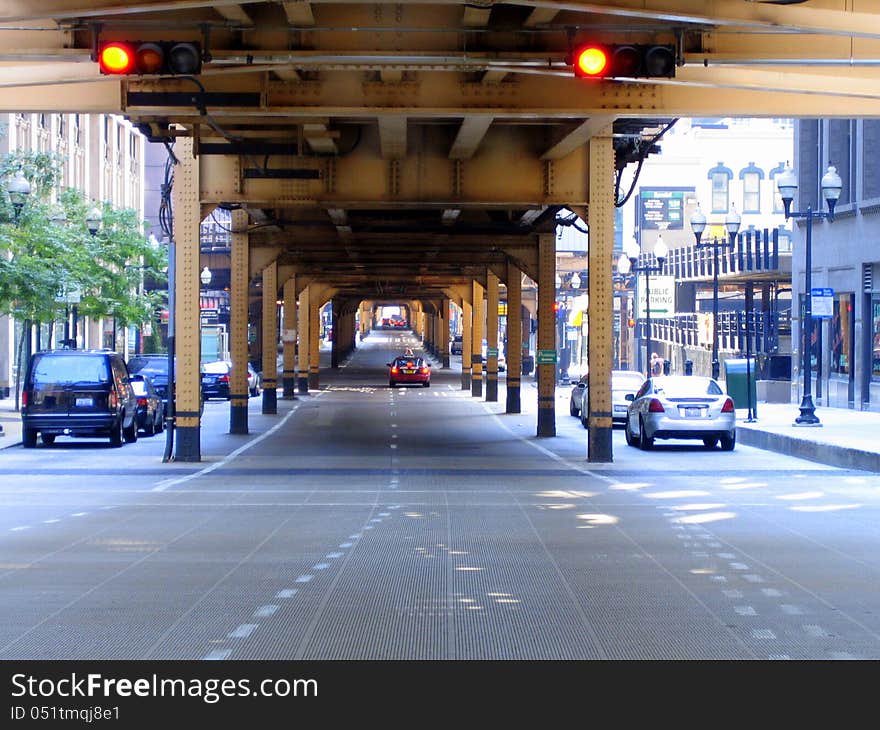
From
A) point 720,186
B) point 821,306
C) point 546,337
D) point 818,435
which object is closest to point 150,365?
point 546,337

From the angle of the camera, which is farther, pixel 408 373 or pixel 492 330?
pixel 408 373

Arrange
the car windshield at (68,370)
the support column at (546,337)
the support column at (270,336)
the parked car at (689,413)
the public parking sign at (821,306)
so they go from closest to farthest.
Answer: the car windshield at (68,370) < the parked car at (689,413) < the public parking sign at (821,306) < the support column at (546,337) < the support column at (270,336)

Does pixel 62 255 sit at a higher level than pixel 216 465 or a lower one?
higher

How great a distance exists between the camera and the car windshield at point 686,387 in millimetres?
32125

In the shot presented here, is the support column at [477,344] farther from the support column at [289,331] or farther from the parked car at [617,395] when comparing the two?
the parked car at [617,395]

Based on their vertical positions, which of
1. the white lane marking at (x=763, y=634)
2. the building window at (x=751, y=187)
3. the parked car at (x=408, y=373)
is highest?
the building window at (x=751, y=187)

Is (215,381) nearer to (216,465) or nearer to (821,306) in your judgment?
(821,306)

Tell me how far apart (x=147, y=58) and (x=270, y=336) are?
29.8m

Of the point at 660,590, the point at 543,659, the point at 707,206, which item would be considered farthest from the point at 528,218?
the point at 707,206

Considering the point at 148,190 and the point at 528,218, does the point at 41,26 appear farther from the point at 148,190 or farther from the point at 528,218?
the point at 148,190

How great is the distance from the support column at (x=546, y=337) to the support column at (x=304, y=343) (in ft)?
86.2

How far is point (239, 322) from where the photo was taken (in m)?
37.4

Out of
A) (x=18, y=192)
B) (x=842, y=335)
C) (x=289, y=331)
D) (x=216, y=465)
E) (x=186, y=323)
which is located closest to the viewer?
(x=216, y=465)

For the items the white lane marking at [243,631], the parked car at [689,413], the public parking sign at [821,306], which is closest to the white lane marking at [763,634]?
the white lane marking at [243,631]
